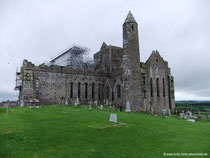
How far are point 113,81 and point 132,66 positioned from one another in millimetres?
8244

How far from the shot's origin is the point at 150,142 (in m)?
10.0

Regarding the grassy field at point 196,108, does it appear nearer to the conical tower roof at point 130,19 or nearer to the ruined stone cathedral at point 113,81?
the ruined stone cathedral at point 113,81

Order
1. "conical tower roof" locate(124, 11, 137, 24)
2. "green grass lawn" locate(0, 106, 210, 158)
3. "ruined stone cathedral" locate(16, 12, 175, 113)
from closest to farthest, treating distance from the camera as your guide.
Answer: "green grass lawn" locate(0, 106, 210, 158)
"ruined stone cathedral" locate(16, 12, 175, 113)
"conical tower roof" locate(124, 11, 137, 24)

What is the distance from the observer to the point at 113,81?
36.9 m

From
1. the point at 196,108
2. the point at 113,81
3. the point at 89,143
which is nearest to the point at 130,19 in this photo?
the point at 113,81

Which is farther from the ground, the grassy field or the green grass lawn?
the green grass lawn

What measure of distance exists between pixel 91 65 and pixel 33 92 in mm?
19617

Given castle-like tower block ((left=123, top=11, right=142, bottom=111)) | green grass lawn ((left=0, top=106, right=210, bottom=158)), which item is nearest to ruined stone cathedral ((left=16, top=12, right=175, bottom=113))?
castle-like tower block ((left=123, top=11, right=142, bottom=111))

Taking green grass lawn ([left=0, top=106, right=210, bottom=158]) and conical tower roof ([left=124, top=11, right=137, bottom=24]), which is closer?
green grass lawn ([left=0, top=106, right=210, bottom=158])

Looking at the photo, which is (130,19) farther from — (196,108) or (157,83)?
(196,108)

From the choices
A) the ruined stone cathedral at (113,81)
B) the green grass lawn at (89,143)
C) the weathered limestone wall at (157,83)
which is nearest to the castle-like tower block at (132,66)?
the ruined stone cathedral at (113,81)

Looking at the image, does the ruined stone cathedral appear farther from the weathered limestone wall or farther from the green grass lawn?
the green grass lawn

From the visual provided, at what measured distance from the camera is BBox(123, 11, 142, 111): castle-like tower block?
2909cm

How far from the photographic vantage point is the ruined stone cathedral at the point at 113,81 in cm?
2942
